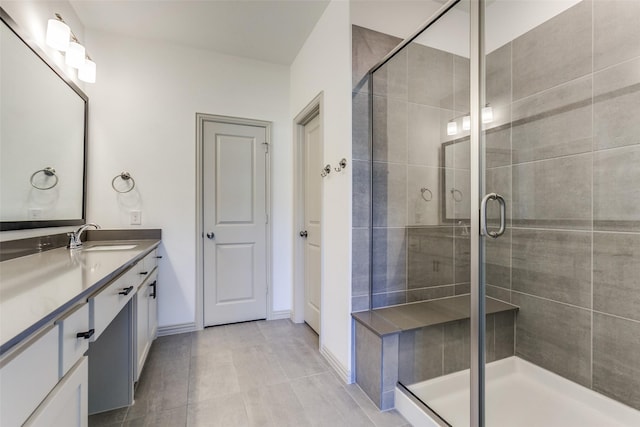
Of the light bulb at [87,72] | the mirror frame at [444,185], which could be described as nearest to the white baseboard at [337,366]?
the mirror frame at [444,185]

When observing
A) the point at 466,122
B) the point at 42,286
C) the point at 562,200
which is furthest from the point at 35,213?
the point at 562,200

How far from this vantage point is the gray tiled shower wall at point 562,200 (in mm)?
1585

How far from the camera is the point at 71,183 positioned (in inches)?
86.7

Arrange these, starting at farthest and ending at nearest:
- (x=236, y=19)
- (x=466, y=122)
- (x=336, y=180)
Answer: (x=236, y=19)
(x=336, y=180)
(x=466, y=122)

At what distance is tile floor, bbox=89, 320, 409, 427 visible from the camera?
1.58 m

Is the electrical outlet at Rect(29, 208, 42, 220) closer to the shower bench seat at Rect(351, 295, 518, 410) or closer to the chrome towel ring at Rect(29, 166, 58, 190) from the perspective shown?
the chrome towel ring at Rect(29, 166, 58, 190)

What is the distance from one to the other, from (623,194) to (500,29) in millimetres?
1195

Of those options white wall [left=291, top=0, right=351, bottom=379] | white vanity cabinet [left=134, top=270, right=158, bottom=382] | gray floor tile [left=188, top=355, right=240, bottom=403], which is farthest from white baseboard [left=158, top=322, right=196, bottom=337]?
white wall [left=291, top=0, right=351, bottom=379]

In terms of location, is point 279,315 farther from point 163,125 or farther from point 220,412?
point 163,125

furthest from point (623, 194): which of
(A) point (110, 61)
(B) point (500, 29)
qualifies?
(A) point (110, 61)

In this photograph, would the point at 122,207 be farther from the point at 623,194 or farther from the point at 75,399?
the point at 623,194

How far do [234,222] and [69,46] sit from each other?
1782 mm

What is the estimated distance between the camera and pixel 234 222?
2.97 m

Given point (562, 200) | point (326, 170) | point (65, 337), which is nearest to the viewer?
point (65, 337)
